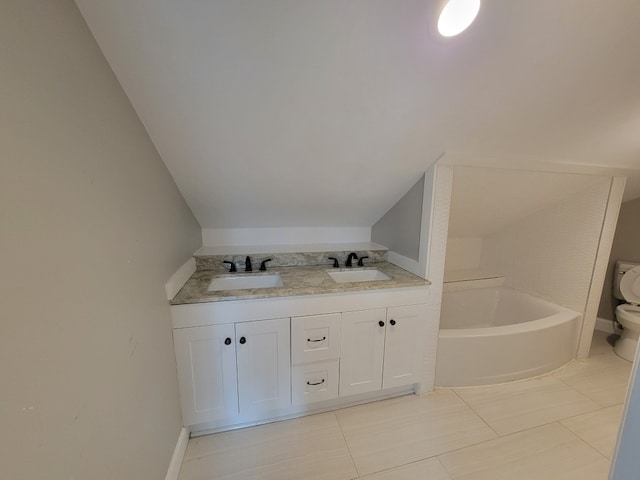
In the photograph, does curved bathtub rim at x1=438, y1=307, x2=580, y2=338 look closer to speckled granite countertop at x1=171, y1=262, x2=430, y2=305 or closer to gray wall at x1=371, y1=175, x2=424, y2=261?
speckled granite countertop at x1=171, y1=262, x2=430, y2=305

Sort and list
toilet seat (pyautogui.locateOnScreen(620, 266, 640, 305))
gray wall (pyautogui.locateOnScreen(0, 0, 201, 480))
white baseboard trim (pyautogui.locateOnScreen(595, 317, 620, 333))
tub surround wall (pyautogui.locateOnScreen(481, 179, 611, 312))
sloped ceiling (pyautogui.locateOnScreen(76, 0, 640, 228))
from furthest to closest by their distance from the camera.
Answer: white baseboard trim (pyautogui.locateOnScreen(595, 317, 620, 333)), toilet seat (pyautogui.locateOnScreen(620, 266, 640, 305)), tub surround wall (pyautogui.locateOnScreen(481, 179, 611, 312)), sloped ceiling (pyautogui.locateOnScreen(76, 0, 640, 228)), gray wall (pyautogui.locateOnScreen(0, 0, 201, 480))

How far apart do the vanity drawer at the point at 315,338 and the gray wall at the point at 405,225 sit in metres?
0.79

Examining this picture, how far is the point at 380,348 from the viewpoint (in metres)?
1.72

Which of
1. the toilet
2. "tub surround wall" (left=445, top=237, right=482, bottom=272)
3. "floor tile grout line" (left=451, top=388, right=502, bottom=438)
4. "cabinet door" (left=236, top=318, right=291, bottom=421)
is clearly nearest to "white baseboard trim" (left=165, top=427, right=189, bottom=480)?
"cabinet door" (left=236, top=318, right=291, bottom=421)

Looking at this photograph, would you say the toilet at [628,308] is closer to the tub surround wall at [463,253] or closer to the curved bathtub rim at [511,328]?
the curved bathtub rim at [511,328]

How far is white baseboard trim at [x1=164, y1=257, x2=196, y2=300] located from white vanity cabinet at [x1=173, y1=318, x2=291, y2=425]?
0.71 feet

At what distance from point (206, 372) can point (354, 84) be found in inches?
65.6

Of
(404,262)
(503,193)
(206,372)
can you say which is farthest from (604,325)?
(206,372)

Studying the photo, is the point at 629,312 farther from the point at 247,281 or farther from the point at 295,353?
the point at 247,281

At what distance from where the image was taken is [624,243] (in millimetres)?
2674

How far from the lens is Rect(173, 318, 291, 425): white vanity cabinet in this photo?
142 centimetres

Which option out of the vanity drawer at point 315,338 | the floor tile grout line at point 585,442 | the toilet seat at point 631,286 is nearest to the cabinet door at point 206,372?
the vanity drawer at point 315,338

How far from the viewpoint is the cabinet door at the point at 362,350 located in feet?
5.39

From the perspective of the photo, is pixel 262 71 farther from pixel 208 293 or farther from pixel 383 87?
pixel 208 293
